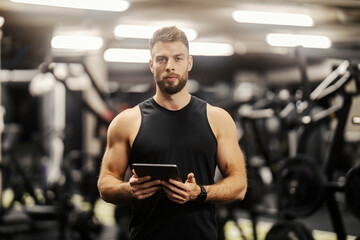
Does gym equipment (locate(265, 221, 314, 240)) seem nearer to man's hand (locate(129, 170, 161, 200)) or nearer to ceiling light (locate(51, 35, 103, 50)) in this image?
man's hand (locate(129, 170, 161, 200))

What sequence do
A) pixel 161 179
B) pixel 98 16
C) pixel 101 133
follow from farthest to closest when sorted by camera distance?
pixel 98 16
pixel 101 133
pixel 161 179

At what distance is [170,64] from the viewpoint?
1.64 metres

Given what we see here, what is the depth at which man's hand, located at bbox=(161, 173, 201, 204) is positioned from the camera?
59.8 inches

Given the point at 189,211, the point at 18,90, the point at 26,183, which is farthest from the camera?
the point at 18,90

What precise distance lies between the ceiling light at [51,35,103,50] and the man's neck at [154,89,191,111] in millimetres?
6247

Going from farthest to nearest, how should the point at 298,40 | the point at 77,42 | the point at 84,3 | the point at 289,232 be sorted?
the point at 298,40 → the point at 77,42 → the point at 84,3 → the point at 289,232

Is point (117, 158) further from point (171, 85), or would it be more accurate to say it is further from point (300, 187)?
point (300, 187)

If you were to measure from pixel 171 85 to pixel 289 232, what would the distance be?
199 cm

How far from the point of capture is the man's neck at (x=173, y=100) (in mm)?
1737

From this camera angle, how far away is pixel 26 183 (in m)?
5.91

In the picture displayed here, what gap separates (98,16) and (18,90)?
471 centimetres

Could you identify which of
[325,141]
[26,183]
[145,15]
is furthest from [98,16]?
[325,141]

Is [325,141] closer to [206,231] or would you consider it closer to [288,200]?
[288,200]

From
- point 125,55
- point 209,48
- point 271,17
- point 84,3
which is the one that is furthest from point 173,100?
point 125,55
